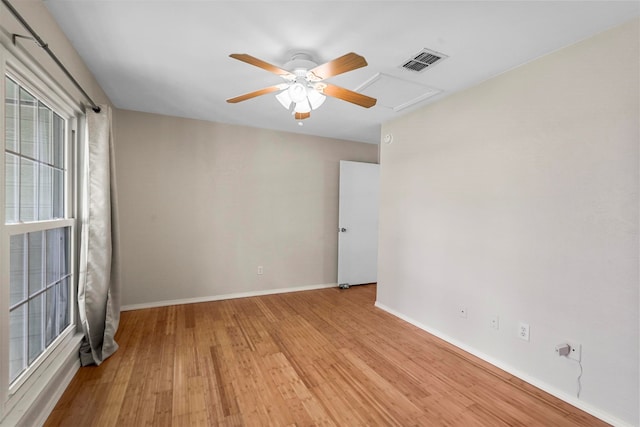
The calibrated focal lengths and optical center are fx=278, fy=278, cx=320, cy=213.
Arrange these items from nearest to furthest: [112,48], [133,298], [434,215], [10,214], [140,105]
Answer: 1. [10,214]
2. [112,48]
3. [434,215]
4. [140,105]
5. [133,298]

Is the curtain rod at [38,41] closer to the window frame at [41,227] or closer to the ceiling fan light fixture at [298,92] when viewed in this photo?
the window frame at [41,227]

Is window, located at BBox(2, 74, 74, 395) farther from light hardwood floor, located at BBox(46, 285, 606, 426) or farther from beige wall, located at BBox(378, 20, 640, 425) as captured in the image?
beige wall, located at BBox(378, 20, 640, 425)

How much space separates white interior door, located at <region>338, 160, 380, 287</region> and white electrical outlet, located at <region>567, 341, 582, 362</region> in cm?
290

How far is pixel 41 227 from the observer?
5.65ft

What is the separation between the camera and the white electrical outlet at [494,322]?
2.28 metres

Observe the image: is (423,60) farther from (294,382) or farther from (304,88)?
(294,382)

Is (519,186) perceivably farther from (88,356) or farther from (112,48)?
(88,356)

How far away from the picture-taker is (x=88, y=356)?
2213mm

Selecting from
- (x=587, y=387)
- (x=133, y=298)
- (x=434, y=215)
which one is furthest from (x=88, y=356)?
(x=587, y=387)

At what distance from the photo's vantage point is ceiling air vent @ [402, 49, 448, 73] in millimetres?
1989

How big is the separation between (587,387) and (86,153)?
3927 millimetres

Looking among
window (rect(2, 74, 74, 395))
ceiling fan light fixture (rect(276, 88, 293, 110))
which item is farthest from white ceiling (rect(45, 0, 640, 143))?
window (rect(2, 74, 74, 395))

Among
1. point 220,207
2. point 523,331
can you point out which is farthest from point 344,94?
point 220,207

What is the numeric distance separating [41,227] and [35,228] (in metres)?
0.08
